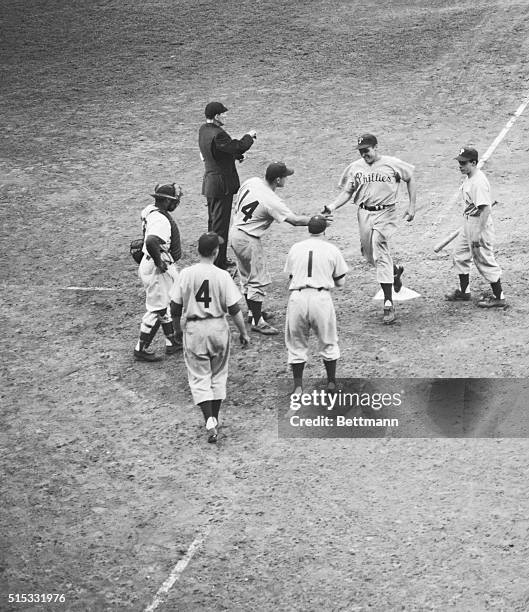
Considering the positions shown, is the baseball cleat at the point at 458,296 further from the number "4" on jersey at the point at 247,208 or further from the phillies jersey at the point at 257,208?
the number "4" on jersey at the point at 247,208

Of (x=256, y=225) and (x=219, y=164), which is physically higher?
(x=219, y=164)

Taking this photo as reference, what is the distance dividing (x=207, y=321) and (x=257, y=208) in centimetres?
219

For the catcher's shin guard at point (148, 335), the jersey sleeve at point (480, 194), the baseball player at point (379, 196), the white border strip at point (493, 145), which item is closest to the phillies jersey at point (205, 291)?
the catcher's shin guard at point (148, 335)

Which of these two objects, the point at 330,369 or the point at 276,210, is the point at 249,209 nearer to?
the point at 276,210

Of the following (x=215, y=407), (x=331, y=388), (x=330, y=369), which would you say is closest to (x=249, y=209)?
(x=330, y=369)

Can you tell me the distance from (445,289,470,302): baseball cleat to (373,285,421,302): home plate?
1.29 ft

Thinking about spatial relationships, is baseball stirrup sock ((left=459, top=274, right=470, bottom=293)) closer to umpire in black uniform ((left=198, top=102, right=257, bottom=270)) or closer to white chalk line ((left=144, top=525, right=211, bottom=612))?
umpire in black uniform ((left=198, top=102, right=257, bottom=270))

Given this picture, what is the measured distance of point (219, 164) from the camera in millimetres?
12633

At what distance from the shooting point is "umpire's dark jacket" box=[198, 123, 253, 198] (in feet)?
40.9

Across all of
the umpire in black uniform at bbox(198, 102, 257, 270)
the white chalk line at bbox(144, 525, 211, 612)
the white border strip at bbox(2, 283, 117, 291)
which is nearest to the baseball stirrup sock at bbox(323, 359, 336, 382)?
the white chalk line at bbox(144, 525, 211, 612)

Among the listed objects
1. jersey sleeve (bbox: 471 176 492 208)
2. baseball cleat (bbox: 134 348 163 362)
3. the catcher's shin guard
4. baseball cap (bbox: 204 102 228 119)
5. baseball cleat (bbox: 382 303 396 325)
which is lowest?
baseball cleat (bbox: 134 348 163 362)

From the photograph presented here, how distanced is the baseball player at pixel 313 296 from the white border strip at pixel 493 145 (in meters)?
4.42

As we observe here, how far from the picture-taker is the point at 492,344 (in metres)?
11.0

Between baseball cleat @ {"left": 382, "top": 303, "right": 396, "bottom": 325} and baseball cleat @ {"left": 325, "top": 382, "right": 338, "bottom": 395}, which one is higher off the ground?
baseball cleat @ {"left": 382, "top": 303, "right": 396, "bottom": 325}
